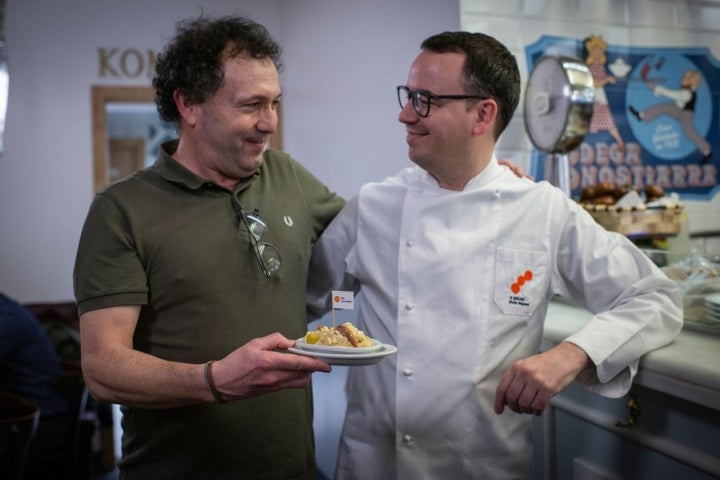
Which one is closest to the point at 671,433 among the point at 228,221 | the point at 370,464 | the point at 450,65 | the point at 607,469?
the point at 607,469

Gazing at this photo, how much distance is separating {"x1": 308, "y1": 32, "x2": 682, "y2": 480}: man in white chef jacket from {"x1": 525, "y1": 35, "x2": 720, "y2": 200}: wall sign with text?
52.6 inches

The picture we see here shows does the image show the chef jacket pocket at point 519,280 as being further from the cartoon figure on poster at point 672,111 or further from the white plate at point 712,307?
the cartoon figure on poster at point 672,111

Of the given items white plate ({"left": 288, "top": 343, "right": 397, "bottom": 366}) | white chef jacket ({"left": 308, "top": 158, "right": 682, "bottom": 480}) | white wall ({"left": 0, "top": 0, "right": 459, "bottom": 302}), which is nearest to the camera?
white plate ({"left": 288, "top": 343, "right": 397, "bottom": 366})

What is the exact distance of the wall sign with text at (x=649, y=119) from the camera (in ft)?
10.4

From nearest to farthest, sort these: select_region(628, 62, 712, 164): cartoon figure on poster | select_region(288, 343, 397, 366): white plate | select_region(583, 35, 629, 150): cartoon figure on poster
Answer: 1. select_region(288, 343, 397, 366): white plate
2. select_region(583, 35, 629, 150): cartoon figure on poster
3. select_region(628, 62, 712, 164): cartoon figure on poster

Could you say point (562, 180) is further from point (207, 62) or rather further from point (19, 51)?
point (19, 51)

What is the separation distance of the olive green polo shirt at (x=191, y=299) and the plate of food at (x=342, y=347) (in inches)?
10.3

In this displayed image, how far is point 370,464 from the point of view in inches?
68.7

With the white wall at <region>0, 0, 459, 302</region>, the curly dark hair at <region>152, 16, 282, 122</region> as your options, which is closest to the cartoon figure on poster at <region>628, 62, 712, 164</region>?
the curly dark hair at <region>152, 16, 282, 122</region>

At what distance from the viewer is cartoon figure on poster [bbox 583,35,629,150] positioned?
3.15m

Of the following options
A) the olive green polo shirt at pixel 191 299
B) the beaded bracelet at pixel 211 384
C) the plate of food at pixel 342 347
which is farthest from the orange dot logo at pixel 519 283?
the beaded bracelet at pixel 211 384

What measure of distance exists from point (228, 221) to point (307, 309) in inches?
15.9

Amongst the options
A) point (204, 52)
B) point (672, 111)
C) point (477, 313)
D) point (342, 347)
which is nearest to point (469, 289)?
point (477, 313)

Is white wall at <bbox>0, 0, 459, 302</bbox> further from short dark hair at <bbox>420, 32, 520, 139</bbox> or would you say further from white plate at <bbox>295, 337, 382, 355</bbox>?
white plate at <bbox>295, 337, 382, 355</bbox>
